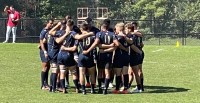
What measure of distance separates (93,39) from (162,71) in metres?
7.34

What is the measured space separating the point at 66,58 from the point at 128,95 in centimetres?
188

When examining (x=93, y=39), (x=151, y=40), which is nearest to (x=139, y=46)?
(x=93, y=39)

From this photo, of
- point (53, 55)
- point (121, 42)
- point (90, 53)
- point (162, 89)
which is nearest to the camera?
point (90, 53)

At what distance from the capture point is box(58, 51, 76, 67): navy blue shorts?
1496 centimetres

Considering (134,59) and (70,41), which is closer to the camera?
(70,41)

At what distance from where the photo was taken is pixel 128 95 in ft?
49.3

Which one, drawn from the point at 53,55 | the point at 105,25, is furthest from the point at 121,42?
the point at 53,55

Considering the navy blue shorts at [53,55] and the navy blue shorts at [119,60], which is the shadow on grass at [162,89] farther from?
the navy blue shorts at [53,55]

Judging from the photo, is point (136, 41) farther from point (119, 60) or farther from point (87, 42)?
point (87, 42)

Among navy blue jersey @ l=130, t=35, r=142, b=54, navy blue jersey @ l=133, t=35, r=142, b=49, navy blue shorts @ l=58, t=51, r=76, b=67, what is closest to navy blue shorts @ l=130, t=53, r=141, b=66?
navy blue jersey @ l=130, t=35, r=142, b=54

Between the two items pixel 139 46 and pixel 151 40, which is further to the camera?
pixel 151 40

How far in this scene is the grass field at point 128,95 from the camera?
555 inches

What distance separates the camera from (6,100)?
13617 mm

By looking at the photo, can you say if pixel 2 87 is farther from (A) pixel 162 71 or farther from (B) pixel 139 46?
(A) pixel 162 71
